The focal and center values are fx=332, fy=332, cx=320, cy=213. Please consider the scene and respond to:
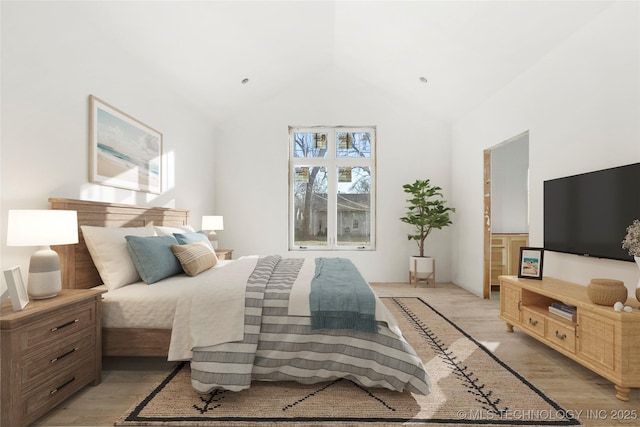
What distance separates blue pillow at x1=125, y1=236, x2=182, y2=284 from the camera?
248 cm

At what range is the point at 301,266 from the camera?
3066 millimetres

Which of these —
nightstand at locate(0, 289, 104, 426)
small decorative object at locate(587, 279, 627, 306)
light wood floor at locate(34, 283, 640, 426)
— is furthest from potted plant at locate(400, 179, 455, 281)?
nightstand at locate(0, 289, 104, 426)

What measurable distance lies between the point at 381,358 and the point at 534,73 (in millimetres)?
3242

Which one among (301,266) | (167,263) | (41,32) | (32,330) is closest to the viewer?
(32,330)

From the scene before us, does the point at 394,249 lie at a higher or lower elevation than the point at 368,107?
lower

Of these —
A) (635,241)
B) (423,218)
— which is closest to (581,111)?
(635,241)

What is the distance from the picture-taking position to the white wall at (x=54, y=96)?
2041 mm

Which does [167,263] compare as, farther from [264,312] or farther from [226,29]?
[226,29]

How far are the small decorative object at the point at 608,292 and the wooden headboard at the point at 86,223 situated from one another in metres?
3.53

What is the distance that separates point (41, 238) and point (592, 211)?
146 inches

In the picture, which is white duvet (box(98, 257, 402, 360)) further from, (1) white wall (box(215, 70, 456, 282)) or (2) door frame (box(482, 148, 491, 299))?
(1) white wall (box(215, 70, 456, 282))

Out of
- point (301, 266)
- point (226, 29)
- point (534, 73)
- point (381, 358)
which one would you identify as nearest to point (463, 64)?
point (534, 73)

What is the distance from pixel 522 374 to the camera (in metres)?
2.28

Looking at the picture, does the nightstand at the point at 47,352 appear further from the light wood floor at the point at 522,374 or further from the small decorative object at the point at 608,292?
the small decorative object at the point at 608,292
